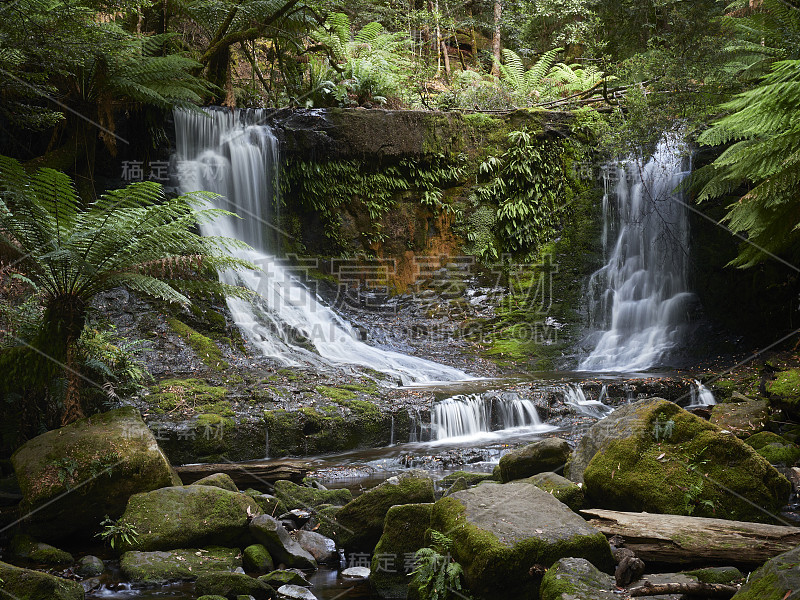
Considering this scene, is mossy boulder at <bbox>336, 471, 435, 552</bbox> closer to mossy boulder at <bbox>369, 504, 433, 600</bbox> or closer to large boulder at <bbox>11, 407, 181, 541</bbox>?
mossy boulder at <bbox>369, 504, 433, 600</bbox>

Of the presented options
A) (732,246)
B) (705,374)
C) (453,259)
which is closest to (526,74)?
(453,259)

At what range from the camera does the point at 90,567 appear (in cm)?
365

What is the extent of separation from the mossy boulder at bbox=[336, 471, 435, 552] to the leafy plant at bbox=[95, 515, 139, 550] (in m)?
1.39

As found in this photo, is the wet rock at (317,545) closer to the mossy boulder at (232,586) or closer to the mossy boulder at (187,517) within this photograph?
the mossy boulder at (187,517)

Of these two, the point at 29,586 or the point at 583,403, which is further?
the point at 583,403

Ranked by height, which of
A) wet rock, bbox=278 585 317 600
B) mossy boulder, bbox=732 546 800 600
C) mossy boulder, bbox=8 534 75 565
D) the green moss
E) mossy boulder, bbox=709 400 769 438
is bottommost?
wet rock, bbox=278 585 317 600

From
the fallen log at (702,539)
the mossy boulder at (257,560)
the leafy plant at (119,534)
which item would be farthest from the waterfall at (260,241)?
the fallen log at (702,539)

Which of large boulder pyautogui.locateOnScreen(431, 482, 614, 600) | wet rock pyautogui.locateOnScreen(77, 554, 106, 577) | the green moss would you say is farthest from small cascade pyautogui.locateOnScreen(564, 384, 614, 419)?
wet rock pyautogui.locateOnScreen(77, 554, 106, 577)

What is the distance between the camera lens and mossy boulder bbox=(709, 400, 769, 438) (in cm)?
593

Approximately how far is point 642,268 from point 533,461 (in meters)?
7.82

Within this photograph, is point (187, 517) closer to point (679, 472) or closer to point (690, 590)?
point (690, 590)

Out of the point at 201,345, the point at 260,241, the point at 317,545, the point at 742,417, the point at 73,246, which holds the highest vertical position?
the point at 260,241

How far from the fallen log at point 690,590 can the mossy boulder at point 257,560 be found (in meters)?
2.24

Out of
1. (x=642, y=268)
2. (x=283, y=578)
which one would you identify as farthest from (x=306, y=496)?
(x=642, y=268)
